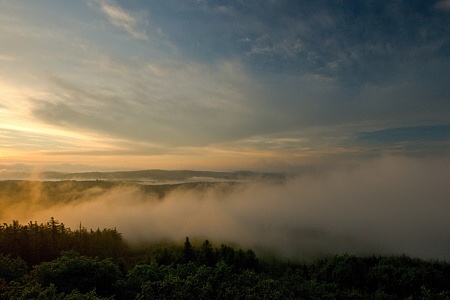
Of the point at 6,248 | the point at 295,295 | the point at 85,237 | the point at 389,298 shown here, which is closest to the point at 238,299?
the point at 295,295

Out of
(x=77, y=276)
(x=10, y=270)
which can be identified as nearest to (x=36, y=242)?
(x=10, y=270)

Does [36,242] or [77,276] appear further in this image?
[36,242]

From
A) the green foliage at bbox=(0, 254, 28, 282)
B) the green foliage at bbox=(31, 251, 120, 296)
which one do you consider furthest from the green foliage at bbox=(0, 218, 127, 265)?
the green foliage at bbox=(31, 251, 120, 296)

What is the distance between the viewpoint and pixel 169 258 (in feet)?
626

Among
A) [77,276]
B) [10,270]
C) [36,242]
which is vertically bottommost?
[36,242]

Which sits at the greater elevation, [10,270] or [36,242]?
[10,270]

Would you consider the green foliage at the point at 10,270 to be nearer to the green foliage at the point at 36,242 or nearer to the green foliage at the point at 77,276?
the green foliage at the point at 77,276

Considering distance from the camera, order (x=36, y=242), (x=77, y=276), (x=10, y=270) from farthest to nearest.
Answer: (x=36, y=242) → (x=10, y=270) → (x=77, y=276)

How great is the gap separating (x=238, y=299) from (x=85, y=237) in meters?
178

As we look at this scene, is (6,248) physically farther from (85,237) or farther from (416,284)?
(416,284)

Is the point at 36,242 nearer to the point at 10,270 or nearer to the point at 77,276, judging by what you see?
the point at 10,270

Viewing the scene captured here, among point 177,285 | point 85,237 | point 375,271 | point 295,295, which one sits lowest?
point 375,271

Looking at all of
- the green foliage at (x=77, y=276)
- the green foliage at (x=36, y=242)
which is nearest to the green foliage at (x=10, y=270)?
the green foliage at (x=77, y=276)

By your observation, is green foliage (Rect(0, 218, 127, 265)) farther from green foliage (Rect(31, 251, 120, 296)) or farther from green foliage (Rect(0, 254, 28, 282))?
green foliage (Rect(31, 251, 120, 296))
